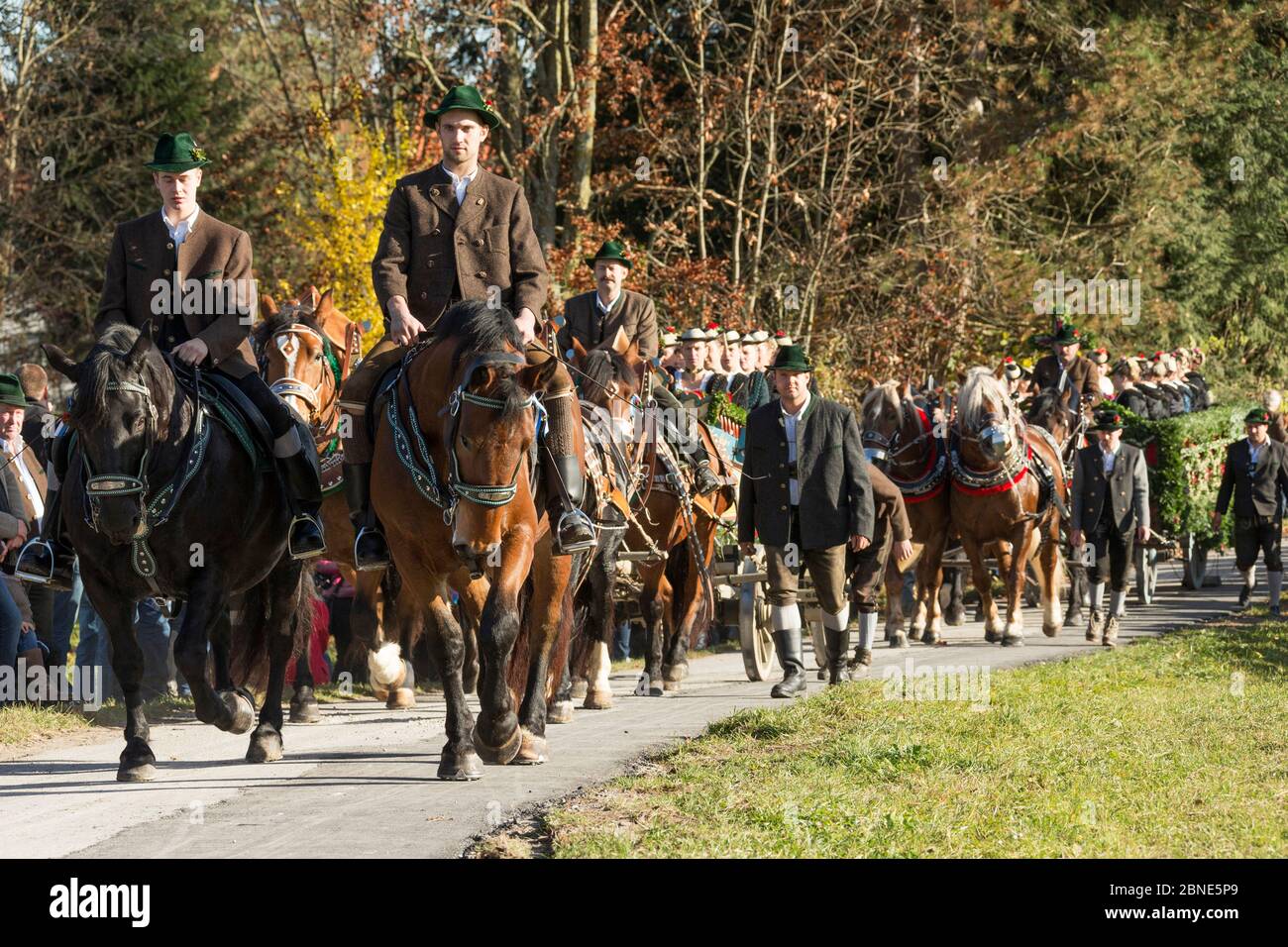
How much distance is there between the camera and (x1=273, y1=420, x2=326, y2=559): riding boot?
390 inches

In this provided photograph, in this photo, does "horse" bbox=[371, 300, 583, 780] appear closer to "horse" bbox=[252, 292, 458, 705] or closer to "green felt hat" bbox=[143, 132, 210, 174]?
"green felt hat" bbox=[143, 132, 210, 174]

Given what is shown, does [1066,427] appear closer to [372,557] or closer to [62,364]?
[372,557]

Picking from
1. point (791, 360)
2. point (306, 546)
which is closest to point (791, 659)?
point (791, 360)

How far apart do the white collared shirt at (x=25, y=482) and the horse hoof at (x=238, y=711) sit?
405 cm

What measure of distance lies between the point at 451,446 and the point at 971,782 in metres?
2.95

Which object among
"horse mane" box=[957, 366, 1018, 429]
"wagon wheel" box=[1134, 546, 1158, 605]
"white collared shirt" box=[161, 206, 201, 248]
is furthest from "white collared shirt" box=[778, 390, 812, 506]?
"wagon wheel" box=[1134, 546, 1158, 605]

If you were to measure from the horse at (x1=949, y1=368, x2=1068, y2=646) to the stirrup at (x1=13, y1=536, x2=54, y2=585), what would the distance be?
10188mm

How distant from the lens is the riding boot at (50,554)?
31.7 feet

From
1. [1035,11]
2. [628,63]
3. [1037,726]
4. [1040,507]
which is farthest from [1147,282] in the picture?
[1037,726]

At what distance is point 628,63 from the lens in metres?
26.5

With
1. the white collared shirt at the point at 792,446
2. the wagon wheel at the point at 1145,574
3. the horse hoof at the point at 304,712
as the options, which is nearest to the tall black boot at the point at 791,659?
the white collared shirt at the point at 792,446

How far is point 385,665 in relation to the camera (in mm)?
12047
